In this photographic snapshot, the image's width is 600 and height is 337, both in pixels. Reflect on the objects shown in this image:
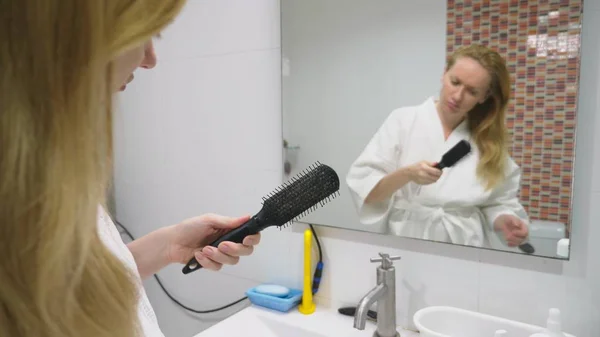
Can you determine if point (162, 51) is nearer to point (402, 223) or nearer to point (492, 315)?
point (402, 223)

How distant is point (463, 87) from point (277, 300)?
68 centimetres

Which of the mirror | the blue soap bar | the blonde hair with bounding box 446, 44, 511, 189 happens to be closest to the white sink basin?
the mirror

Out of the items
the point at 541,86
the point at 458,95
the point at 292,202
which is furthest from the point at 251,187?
the point at 541,86

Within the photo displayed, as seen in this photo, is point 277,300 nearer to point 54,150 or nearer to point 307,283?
point 307,283

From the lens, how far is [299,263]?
1158mm

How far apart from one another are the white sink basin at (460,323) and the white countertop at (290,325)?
0.10 meters

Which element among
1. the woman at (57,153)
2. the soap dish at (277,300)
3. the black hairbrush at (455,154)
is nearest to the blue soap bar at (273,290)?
the soap dish at (277,300)

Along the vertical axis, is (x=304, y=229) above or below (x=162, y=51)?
below

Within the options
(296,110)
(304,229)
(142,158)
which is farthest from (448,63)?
(142,158)

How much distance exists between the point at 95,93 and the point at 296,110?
0.86 meters

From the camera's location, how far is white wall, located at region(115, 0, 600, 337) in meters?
0.81

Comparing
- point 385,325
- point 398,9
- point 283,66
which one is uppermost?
point 398,9

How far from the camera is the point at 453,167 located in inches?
35.9

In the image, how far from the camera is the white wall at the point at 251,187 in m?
0.81
